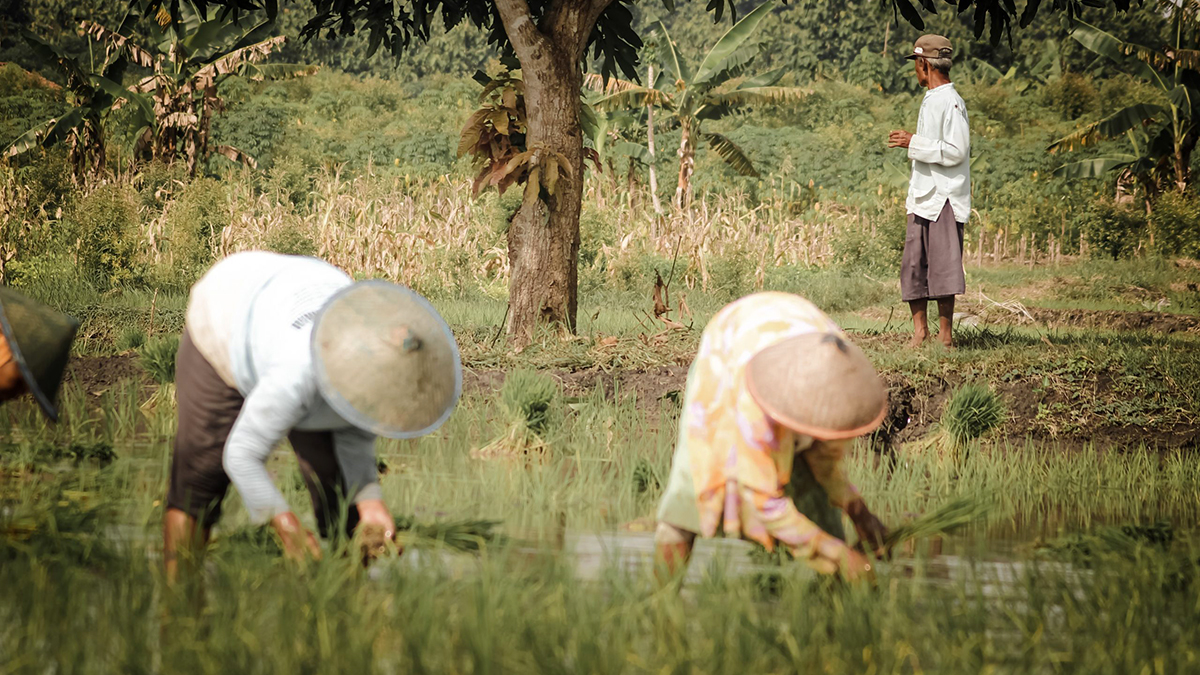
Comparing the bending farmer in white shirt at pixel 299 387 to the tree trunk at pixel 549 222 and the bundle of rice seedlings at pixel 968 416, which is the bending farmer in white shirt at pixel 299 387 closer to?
the bundle of rice seedlings at pixel 968 416

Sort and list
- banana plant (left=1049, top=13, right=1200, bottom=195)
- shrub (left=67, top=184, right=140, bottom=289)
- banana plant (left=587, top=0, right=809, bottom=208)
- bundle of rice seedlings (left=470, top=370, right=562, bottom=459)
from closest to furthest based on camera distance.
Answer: bundle of rice seedlings (left=470, top=370, right=562, bottom=459) < shrub (left=67, top=184, right=140, bottom=289) < banana plant (left=1049, top=13, right=1200, bottom=195) < banana plant (left=587, top=0, right=809, bottom=208)

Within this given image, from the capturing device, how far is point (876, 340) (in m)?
8.34

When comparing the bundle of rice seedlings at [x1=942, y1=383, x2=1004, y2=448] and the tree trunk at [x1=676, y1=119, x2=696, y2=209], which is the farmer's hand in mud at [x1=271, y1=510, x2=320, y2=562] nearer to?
the bundle of rice seedlings at [x1=942, y1=383, x2=1004, y2=448]

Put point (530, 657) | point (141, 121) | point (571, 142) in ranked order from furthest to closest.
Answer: point (141, 121) < point (571, 142) < point (530, 657)

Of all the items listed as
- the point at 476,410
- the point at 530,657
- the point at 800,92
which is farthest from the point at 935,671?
the point at 800,92

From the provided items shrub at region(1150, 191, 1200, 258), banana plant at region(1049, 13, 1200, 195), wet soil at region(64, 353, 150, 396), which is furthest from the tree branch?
shrub at region(1150, 191, 1200, 258)

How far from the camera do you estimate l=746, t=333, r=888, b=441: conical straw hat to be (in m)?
3.09

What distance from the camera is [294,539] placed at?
10.6 feet

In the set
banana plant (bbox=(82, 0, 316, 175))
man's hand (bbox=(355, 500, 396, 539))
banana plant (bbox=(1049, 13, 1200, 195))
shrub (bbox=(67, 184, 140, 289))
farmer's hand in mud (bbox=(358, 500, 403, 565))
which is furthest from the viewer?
banana plant (bbox=(1049, 13, 1200, 195))

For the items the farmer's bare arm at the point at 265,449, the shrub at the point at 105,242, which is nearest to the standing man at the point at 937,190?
the farmer's bare arm at the point at 265,449

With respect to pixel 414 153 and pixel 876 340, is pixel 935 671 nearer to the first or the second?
pixel 876 340

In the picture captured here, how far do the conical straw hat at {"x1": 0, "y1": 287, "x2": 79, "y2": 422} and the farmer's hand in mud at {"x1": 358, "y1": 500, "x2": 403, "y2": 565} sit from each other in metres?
0.96

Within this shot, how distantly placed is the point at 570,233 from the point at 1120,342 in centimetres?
376

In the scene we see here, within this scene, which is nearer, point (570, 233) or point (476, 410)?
point (476, 410)
